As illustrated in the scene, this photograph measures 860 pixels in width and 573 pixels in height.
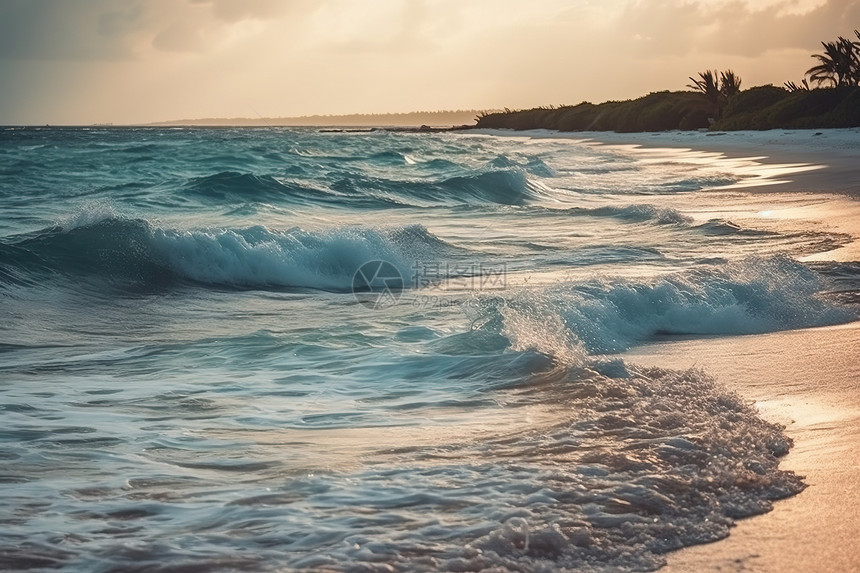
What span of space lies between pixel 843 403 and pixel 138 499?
393cm

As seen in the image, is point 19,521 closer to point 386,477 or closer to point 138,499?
point 138,499

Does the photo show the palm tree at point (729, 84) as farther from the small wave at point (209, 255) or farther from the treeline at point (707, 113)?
the small wave at point (209, 255)

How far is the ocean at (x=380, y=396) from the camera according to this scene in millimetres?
3637

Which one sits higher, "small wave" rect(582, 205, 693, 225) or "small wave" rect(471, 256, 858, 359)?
"small wave" rect(582, 205, 693, 225)

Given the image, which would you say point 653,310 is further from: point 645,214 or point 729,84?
point 729,84

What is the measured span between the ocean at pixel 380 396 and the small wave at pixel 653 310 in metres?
0.03

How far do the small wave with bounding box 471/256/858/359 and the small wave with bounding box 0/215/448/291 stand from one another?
4.17 metres

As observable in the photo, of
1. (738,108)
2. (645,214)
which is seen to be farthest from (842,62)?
(645,214)

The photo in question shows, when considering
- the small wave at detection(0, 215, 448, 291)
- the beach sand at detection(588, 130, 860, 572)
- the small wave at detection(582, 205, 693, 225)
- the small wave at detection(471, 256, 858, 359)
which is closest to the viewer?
the beach sand at detection(588, 130, 860, 572)

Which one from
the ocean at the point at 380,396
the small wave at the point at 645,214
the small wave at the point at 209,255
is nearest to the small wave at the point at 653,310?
the ocean at the point at 380,396

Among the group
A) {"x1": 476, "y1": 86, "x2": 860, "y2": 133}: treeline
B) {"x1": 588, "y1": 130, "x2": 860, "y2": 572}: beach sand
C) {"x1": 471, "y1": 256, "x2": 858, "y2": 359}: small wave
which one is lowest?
{"x1": 588, "y1": 130, "x2": 860, "y2": 572}: beach sand

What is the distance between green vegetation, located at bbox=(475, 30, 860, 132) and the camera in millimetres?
46531

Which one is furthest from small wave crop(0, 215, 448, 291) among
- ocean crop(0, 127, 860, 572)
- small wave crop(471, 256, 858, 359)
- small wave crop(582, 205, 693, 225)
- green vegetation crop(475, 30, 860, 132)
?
green vegetation crop(475, 30, 860, 132)

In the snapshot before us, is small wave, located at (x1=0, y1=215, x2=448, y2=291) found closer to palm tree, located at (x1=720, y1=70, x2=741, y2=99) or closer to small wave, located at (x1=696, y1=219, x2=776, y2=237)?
small wave, located at (x1=696, y1=219, x2=776, y2=237)
